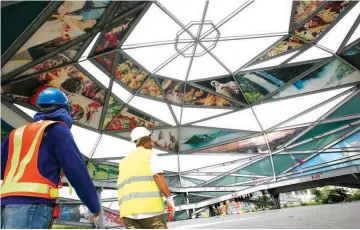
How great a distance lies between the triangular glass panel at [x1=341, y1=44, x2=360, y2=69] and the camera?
21875 mm

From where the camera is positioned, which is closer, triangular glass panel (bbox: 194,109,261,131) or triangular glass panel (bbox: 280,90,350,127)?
triangular glass panel (bbox: 280,90,350,127)

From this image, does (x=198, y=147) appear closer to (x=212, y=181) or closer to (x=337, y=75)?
(x=212, y=181)

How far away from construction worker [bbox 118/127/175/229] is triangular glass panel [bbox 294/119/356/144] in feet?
80.8

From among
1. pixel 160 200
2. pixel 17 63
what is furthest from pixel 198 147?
pixel 160 200

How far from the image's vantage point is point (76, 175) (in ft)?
7.64

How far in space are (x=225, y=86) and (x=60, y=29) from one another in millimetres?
14762

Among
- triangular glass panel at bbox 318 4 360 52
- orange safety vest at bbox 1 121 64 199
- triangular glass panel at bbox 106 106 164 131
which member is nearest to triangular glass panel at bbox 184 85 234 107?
triangular glass panel at bbox 106 106 164 131

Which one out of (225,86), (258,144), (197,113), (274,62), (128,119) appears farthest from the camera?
(258,144)

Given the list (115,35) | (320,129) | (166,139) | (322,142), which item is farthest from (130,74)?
(322,142)

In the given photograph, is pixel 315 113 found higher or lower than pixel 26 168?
higher

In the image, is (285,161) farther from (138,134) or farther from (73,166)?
(73,166)

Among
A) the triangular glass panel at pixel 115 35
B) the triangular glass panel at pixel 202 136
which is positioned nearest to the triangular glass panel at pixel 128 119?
the triangular glass panel at pixel 202 136

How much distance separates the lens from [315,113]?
26062 millimetres

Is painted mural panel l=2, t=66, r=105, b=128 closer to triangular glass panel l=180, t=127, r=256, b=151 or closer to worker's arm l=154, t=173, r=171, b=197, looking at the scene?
triangular glass panel l=180, t=127, r=256, b=151
